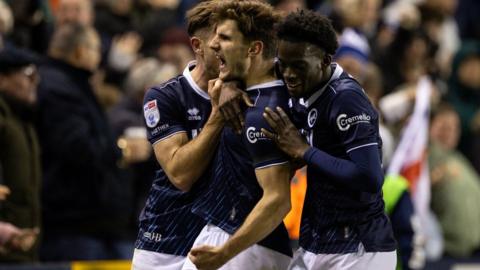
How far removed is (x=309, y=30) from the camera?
595cm

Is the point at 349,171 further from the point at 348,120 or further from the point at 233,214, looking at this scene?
the point at 233,214

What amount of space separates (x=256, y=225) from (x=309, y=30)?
0.97 metres

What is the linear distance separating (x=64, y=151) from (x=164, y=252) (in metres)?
2.80

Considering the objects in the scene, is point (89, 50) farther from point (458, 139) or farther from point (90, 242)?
point (458, 139)

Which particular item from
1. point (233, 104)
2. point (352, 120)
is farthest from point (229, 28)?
point (352, 120)

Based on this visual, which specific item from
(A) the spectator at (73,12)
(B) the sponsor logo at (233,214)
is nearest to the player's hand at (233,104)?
(B) the sponsor logo at (233,214)

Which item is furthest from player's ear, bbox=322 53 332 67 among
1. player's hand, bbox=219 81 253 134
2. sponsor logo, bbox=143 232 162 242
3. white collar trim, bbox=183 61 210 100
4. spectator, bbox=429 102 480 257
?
spectator, bbox=429 102 480 257

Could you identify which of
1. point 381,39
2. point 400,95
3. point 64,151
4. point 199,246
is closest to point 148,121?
point 199,246

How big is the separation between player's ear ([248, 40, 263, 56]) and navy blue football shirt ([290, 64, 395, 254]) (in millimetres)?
303

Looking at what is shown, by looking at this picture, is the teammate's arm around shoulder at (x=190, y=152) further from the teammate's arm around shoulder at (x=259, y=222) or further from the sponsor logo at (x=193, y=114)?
the teammate's arm around shoulder at (x=259, y=222)

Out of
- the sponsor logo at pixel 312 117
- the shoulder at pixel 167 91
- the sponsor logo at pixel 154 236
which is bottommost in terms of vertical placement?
the sponsor logo at pixel 154 236

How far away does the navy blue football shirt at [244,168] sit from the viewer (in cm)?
606

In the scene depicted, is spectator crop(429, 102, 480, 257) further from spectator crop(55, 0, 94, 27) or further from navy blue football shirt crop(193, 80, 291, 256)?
navy blue football shirt crop(193, 80, 291, 256)

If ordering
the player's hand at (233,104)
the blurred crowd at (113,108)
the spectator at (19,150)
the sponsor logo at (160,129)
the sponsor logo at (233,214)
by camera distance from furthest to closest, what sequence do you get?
the blurred crowd at (113,108)
the spectator at (19,150)
the sponsor logo at (160,129)
the sponsor logo at (233,214)
the player's hand at (233,104)
